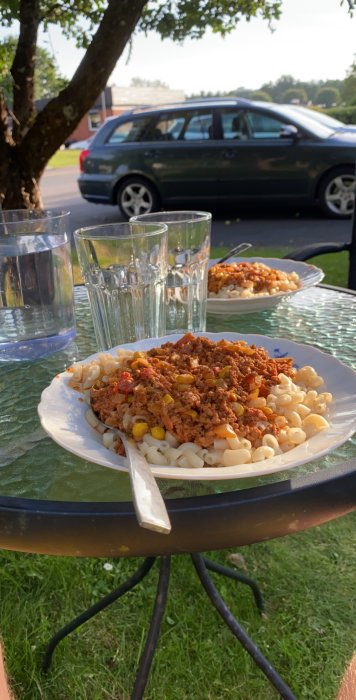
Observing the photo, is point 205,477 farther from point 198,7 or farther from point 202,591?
point 198,7

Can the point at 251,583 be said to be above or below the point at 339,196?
below

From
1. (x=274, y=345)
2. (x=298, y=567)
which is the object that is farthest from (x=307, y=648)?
(x=274, y=345)

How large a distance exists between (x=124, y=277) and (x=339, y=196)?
6768mm

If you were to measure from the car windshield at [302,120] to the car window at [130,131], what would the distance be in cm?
149

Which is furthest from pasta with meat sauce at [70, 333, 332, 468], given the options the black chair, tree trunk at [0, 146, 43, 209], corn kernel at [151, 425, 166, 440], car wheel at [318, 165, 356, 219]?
car wheel at [318, 165, 356, 219]

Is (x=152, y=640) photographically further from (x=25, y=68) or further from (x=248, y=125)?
(x=248, y=125)

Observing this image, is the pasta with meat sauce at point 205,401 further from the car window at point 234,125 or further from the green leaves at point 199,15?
the car window at point 234,125

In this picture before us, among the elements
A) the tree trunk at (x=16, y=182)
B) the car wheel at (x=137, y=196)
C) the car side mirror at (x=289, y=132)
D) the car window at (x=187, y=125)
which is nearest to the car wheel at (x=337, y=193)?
the car side mirror at (x=289, y=132)

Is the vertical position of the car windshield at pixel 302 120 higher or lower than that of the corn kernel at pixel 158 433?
higher

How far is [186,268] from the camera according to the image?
1.36 m

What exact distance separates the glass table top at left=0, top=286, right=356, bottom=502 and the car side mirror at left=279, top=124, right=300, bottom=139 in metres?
6.23

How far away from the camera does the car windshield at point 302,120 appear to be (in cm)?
742

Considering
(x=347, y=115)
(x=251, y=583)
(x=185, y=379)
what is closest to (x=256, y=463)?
(x=185, y=379)

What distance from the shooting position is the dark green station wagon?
739cm
